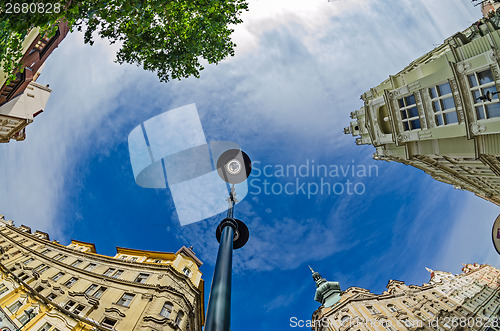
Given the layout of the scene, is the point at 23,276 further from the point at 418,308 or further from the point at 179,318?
the point at 418,308

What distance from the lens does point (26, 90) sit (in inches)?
1203

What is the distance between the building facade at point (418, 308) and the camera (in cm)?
4041

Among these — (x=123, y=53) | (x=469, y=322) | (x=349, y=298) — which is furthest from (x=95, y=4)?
(x=469, y=322)

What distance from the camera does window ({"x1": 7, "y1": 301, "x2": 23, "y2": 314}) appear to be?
19.6 meters

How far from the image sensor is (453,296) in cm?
5234

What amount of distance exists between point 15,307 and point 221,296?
2857 centimetres

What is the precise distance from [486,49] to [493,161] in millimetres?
7356

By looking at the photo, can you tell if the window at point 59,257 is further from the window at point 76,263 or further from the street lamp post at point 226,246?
the street lamp post at point 226,246

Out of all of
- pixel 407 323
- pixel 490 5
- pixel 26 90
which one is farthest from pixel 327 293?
pixel 26 90

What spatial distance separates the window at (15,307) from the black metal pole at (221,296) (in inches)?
1071

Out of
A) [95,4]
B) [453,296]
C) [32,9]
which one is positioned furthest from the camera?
[453,296]

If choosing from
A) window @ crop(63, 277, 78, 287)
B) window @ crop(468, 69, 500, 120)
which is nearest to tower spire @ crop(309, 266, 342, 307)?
window @ crop(63, 277, 78, 287)

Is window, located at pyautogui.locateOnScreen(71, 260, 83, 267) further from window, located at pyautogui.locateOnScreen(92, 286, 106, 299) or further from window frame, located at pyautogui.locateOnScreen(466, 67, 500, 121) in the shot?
window frame, located at pyautogui.locateOnScreen(466, 67, 500, 121)

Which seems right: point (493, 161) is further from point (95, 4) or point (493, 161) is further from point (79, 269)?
point (79, 269)
